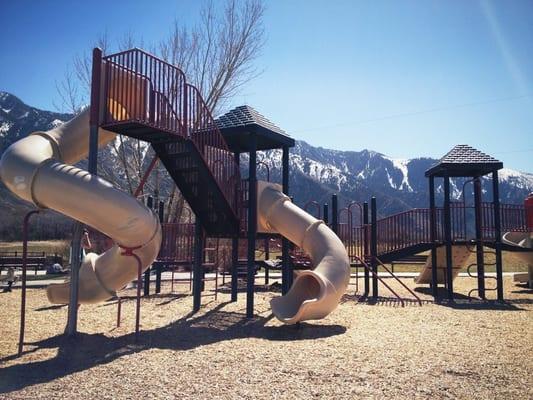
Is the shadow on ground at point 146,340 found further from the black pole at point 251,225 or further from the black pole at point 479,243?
the black pole at point 479,243

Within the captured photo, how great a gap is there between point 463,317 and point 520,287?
10128 millimetres

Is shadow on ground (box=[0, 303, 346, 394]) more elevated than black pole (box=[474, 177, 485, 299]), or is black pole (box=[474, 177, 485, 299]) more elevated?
black pole (box=[474, 177, 485, 299])

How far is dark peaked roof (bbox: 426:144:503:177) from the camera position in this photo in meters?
16.0

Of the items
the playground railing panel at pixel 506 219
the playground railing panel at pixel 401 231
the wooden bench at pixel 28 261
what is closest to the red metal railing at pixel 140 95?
the playground railing panel at pixel 401 231

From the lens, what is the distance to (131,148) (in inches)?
1008

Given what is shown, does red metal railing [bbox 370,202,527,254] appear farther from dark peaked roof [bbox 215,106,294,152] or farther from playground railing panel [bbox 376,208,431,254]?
dark peaked roof [bbox 215,106,294,152]

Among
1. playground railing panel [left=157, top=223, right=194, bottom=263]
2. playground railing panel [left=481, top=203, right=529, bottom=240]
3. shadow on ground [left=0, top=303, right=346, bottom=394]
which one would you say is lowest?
shadow on ground [left=0, top=303, right=346, bottom=394]

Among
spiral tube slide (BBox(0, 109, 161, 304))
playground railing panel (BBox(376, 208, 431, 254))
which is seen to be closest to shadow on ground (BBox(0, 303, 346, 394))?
spiral tube slide (BBox(0, 109, 161, 304))

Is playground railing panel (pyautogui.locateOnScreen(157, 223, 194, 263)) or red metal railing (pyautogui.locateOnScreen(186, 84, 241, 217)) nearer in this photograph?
red metal railing (pyautogui.locateOnScreen(186, 84, 241, 217))

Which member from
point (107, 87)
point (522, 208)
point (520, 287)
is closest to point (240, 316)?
point (107, 87)

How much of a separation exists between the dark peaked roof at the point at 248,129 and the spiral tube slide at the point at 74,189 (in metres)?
3.45

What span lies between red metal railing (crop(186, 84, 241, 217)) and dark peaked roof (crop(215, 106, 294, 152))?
0.58 meters

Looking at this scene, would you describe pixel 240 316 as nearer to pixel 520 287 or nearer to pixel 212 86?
pixel 520 287

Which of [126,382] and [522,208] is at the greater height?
[522,208]
